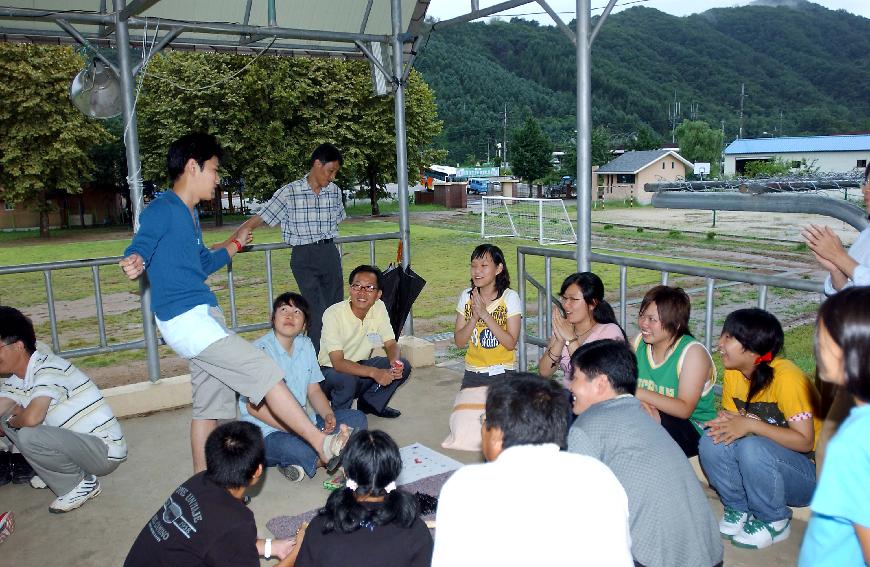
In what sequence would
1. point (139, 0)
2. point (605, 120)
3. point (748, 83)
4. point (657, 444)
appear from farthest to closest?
point (748, 83) < point (605, 120) < point (139, 0) < point (657, 444)

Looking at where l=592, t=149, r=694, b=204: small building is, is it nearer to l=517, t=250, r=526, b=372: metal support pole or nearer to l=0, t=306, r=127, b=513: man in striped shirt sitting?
l=517, t=250, r=526, b=372: metal support pole

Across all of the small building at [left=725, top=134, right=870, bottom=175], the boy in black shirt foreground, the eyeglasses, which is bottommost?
the boy in black shirt foreground

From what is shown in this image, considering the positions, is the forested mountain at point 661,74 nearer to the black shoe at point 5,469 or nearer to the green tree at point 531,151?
the green tree at point 531,151

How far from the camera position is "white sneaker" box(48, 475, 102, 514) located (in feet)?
12.2

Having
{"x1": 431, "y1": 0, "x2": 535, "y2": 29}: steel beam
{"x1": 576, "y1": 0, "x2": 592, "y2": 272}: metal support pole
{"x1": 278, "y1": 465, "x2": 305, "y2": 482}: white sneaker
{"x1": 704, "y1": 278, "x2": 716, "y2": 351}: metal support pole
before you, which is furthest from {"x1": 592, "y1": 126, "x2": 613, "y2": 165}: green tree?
{"x1": 278, "y1": 465, "x2": 305, "y2": 482}: white sneaker

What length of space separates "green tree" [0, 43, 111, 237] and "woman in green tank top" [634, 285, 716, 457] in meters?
31.8

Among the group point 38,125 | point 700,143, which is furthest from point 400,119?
point 700,143

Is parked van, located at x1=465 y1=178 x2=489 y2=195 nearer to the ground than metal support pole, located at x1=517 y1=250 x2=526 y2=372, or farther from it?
farther from it

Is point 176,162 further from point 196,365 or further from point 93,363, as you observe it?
point 93,363

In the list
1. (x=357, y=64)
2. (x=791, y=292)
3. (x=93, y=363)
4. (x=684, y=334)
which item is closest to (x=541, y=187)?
(x=357, y=64)

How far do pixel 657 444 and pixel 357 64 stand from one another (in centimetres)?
3314

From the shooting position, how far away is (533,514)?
1585 millimetres

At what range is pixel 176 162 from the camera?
3367 mm

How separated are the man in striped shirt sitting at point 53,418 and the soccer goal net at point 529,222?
2103cm
